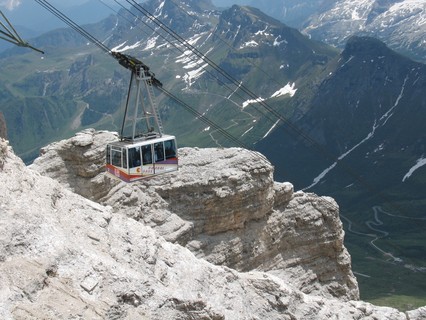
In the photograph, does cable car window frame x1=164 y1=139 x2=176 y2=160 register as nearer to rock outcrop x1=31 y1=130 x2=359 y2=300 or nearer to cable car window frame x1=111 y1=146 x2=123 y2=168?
cable car window frame x1=111 y1=146 x2=123 y2=168

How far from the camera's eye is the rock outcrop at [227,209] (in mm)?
40719

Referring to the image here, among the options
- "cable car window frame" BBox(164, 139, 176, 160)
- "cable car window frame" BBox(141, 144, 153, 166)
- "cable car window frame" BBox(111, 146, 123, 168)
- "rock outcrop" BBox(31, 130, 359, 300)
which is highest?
"cable car window frame" BBox(164, 139, 176, 160)

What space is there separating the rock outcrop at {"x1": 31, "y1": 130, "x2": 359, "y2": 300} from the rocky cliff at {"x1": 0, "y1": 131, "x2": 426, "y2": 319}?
0.28 feet

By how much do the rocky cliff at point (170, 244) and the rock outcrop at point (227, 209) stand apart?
0.08 m

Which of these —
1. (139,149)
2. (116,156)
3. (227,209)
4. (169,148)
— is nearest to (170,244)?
(139,149)

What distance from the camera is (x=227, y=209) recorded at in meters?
41.8

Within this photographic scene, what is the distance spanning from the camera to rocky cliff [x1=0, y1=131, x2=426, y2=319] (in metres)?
19.9

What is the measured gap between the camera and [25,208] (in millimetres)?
21891

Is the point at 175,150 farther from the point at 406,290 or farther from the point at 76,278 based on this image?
the point at 406,290

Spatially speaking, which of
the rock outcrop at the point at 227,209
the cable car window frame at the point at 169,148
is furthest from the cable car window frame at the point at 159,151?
the rock outcrop at the point at 227,209

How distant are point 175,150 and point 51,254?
18152mm

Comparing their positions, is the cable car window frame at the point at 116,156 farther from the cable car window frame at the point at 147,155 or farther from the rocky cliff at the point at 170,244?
the rocky cliff at the point at 170,244

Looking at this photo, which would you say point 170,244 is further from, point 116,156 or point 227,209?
point 227,209

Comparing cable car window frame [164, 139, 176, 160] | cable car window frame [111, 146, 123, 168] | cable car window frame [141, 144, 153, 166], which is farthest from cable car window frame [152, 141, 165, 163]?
cable car window frame [111, 146, 123, 168]
